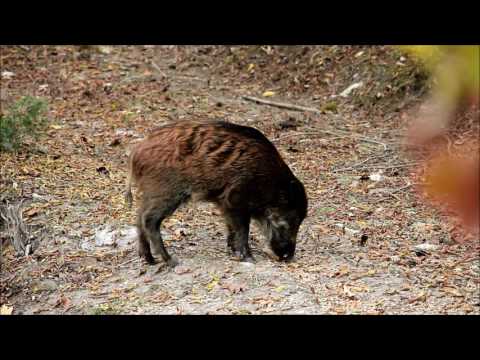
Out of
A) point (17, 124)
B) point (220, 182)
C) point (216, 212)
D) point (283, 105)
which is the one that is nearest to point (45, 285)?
point (220, 182)

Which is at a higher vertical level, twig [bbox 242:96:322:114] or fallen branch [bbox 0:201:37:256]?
twig [bbox 242:96:322:114]

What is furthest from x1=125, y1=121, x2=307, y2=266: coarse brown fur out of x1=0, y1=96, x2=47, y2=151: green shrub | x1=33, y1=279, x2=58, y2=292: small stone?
x1=0, y1=96, x2=47, y2=151: green shrub

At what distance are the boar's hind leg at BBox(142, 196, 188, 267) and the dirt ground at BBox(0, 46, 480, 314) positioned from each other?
14 cm

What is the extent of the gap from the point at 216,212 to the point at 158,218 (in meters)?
1.54

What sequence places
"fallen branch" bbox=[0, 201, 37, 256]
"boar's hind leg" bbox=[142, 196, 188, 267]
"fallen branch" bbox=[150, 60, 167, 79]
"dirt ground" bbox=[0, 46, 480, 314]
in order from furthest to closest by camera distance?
1. "fallen branch" bbox=[150, 60, 167, 79]
2. "fallen branch" bbox=[0, 201, 37, 256]
3. "boar's hind leg" bbox=[142, 196, 188, 267]
4. "dirt ground" bbox=[0, 46, 480, 314]

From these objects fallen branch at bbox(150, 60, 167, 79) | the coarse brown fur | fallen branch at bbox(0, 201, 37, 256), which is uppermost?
fallen branch at bbox(150, 60, 167, 79)

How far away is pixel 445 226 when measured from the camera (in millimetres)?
6750

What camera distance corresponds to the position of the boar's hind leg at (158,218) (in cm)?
569

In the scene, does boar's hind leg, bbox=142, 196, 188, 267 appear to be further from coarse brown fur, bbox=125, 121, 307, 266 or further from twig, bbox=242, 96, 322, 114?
twig, bbox=242, 96, 322, 114

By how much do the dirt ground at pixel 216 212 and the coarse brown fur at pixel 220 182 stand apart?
26cm

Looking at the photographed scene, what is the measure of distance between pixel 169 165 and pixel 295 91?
20.9ft

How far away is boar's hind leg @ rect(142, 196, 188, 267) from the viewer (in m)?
5.69

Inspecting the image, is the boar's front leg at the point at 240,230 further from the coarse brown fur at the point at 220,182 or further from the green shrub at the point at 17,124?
the green shrub at the point at 17,124

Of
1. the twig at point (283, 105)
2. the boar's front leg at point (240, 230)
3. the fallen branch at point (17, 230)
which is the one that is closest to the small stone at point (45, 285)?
the fallen branch at point (17, 230)
